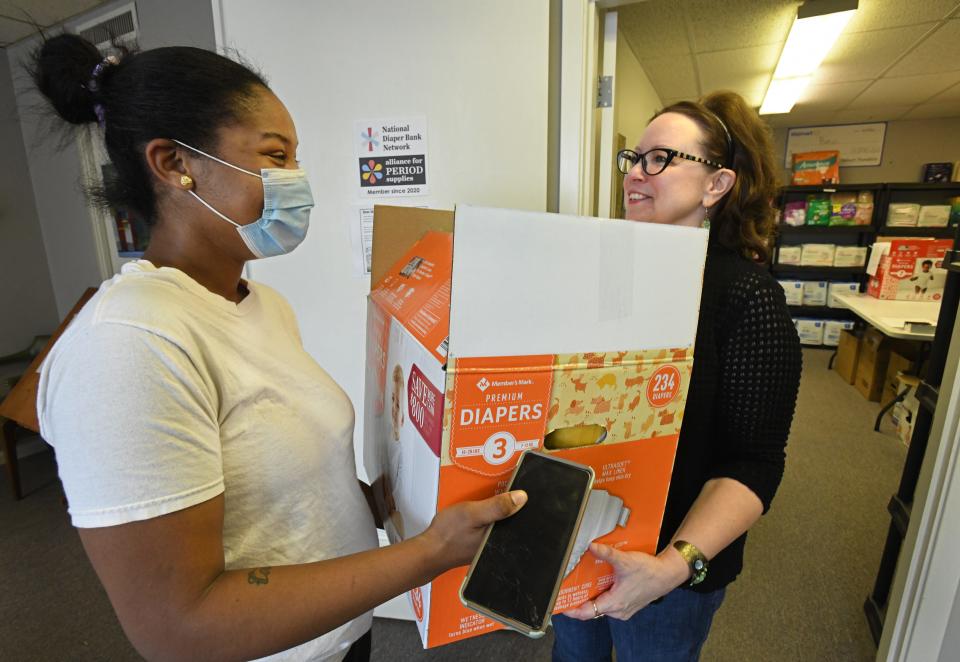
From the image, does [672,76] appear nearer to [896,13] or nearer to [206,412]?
[896,13]

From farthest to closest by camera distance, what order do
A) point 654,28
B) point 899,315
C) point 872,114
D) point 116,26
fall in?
Result: point 872,114
point 899,315
point 654,28
point 116,26

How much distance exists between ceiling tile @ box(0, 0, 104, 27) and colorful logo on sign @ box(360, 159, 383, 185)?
216 cm

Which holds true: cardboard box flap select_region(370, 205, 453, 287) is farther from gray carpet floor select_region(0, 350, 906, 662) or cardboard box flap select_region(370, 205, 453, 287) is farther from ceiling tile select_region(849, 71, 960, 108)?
ceiling tile select_region(849, 71, 960, 108)

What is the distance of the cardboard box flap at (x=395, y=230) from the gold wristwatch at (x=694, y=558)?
0.62 metres

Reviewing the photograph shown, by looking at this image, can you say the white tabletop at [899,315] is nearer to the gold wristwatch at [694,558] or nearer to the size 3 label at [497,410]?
the gold wristwatch at [694,558]

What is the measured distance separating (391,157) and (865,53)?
3.64 metres

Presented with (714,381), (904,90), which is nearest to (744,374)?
(714,381)

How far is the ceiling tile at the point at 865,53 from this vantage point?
2881mm

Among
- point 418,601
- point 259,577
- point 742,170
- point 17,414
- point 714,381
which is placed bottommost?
point 17,414

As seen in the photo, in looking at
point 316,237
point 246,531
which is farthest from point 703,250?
point 316,237

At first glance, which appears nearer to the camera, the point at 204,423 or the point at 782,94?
the point at 204,423

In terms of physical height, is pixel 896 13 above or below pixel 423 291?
above

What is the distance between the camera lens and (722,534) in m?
0.71

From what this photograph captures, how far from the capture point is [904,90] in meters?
4.04
